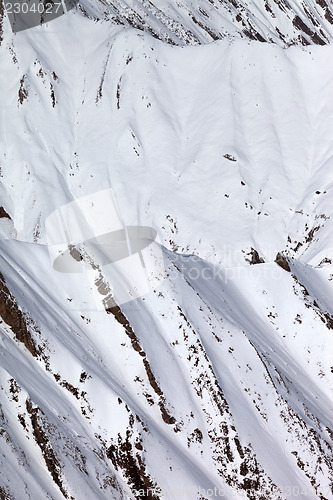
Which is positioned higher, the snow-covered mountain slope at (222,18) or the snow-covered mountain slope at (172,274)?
the snow-covered mountain slope at (222,18)

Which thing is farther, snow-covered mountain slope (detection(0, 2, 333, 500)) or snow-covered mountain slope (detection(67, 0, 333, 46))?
snow-covered mountain slope (detection(67, 0, 333, 46))

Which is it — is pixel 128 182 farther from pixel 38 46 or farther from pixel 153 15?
pixel 153 15

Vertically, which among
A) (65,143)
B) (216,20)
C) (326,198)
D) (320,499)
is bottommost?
(320,499)

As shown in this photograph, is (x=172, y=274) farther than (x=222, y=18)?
No

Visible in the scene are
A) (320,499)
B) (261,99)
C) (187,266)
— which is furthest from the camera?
(261,99)

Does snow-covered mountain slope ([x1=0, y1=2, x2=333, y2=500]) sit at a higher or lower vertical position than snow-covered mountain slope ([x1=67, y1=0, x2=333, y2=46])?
lower

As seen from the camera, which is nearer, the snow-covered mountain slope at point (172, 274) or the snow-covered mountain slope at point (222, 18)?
the snow-covered mountain slope at point (172, 274)

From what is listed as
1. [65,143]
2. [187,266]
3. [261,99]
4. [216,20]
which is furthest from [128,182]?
[216,20]

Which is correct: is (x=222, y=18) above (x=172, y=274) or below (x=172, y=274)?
above
